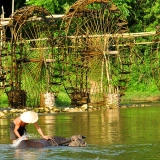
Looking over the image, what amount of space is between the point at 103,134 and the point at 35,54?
11.5 m

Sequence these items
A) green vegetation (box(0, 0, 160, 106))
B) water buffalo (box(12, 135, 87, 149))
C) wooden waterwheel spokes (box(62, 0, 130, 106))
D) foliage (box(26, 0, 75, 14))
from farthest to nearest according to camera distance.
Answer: foliage (box(26, 0, 75, 14)) → green vegetation (box(0, 0, 160, 106)) → wooden waterwheel spokes (box(62, 0, 130, 106)) → water buffalo (box(12, 135, 87, 149))

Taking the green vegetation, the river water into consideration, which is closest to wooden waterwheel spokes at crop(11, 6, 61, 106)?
the green vegetation

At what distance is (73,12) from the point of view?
28.4m

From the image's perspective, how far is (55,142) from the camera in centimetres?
1612

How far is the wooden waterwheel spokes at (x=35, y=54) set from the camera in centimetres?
2761

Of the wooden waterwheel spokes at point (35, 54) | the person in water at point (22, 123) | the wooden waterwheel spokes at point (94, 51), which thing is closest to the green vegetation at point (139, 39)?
the wooden waterwheel spokes at point (35, 54)

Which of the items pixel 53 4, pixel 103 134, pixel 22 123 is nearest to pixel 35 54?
pixel 53 4

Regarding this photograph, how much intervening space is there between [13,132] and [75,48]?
1280cm

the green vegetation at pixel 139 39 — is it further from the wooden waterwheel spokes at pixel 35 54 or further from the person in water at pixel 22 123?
the person in water at pixel 22 123

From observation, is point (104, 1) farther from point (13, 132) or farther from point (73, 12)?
point (13, 132)

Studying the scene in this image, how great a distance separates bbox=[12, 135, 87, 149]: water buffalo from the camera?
52.3ft

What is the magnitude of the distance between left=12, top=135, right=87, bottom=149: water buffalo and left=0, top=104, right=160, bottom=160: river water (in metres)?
0.17

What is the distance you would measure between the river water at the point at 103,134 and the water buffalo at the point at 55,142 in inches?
6.8

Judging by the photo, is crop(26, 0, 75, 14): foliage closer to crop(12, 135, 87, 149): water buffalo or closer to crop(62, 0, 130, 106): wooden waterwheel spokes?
crop(62, 0, 130, 106): wooden waterwheel spokes
